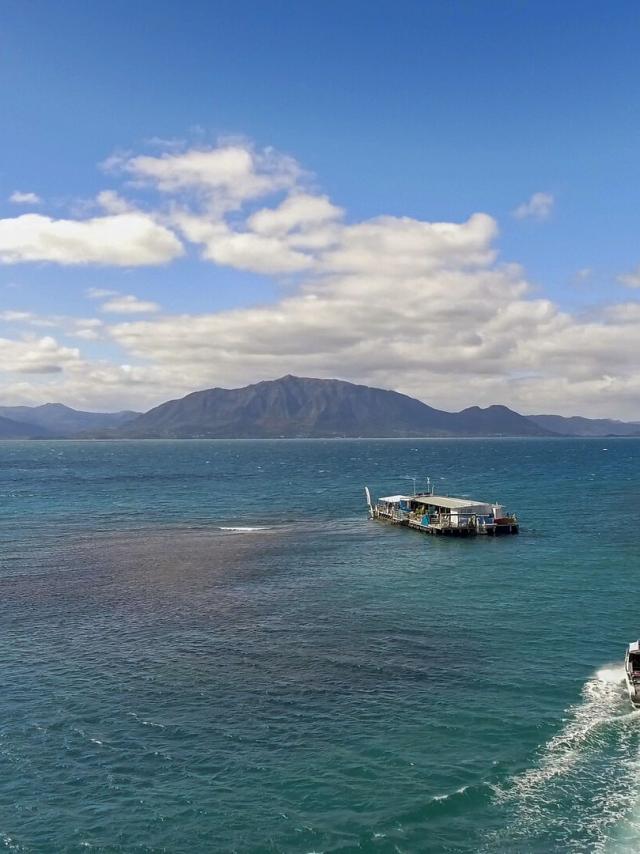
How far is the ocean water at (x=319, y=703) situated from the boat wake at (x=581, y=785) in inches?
5.0

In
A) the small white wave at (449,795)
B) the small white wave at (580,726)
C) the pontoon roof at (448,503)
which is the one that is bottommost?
the small white wave at (449,795)

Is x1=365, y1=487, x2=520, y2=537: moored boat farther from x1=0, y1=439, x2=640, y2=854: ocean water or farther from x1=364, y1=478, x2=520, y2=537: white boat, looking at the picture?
x1=0, y1=439, x2=640, y2=854: ocean water

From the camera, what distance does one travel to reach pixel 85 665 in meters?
48.9

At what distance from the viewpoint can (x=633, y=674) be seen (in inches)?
1666

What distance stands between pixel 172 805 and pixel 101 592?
41.7 metres

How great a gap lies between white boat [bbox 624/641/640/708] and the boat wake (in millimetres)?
767

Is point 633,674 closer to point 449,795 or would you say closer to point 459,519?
point 449,795

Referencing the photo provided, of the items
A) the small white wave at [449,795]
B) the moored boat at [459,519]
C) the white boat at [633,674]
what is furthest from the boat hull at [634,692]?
the moored boat at [459,519]

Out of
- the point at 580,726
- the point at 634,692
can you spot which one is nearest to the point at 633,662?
the point at 634,692

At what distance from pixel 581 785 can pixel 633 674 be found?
12067 mm

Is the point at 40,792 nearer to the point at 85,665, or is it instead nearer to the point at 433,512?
the point at 85,665

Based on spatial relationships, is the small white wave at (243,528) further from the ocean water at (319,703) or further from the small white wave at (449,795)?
the small white wave at (449,795)

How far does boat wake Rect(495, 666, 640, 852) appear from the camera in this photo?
29.1 metres

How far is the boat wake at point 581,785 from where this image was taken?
29094mm
